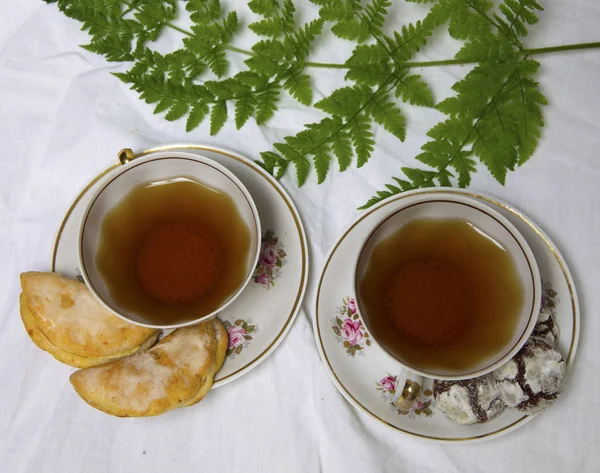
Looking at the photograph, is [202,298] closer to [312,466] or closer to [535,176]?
[312,466]

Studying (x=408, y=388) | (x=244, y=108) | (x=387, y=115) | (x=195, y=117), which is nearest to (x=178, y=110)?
(x=195, y=117)

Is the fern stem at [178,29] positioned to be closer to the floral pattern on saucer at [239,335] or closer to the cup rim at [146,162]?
the cup rim at [146,162]

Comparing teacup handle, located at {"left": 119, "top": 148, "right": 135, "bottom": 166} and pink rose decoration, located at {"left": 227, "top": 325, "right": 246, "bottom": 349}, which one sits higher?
teacup handle, located at {"left": 119, "top": 148, "right": 135, "bottom": 166}

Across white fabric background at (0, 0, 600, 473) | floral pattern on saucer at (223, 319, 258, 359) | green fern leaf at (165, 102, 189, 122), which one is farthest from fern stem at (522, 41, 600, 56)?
floral pattern on saucer at (223, 319, 258, 359)

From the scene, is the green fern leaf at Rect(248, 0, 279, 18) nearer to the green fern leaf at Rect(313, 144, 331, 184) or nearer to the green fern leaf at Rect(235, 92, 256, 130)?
the green fern leaf at Rect(235, 92, 256, 130)

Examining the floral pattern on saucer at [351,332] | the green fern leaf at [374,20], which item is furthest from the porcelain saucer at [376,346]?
the green fern leaf at [374,20]

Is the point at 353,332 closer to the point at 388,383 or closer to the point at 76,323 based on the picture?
the point at 388,383
